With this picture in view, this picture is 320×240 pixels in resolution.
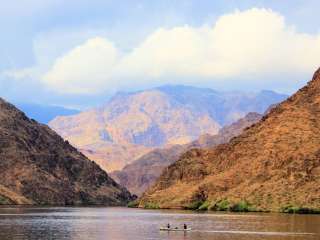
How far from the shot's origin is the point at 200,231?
431 feet

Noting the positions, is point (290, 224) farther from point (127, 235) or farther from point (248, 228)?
point (127, 235)

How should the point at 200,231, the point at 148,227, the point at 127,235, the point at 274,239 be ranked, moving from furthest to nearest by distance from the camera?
the point at 148,227 < the point at 200,231 < the point at 127,235 < the point at 274,239

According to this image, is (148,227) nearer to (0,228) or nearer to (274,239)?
(0,228)

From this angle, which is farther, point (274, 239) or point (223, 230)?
point (223, 230)

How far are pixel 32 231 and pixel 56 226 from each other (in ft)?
54.6

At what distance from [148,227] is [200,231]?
15.0m

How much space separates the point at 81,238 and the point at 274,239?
27916 millimetres

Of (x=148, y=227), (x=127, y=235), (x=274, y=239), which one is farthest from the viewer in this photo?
(x=148, y=227)

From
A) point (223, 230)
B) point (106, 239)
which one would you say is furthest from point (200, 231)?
point (106, 239)

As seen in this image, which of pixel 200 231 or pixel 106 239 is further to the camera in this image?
pixel 200 231

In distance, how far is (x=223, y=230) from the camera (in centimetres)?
13200

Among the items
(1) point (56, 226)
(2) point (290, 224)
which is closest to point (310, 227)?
(2) point (290, 224)

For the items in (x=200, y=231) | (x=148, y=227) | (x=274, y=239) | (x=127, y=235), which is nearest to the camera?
(x=274, y=239)

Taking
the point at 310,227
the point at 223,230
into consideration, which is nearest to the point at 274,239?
the point at 223,230
